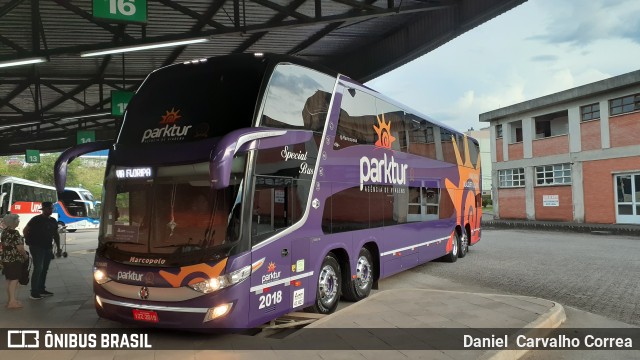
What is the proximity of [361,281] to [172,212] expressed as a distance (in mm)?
3885

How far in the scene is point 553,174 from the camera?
2933cm

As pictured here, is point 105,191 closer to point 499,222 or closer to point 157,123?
point 157,123

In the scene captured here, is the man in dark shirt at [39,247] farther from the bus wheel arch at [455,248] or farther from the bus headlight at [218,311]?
the bus wheel arch at [455,248]

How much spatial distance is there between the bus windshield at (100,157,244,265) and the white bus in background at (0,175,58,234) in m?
20.2

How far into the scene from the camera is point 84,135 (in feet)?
70.6

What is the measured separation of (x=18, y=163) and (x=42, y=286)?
7128cm

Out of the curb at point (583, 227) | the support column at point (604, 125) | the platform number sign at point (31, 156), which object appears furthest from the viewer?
the platform number sign at point (31, 156)

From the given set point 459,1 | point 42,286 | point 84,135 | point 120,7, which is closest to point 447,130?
point 459,1

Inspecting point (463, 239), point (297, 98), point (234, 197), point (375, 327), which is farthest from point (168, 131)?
point (463, 239)

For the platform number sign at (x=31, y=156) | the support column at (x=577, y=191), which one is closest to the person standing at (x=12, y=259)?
the platform number sign at (x=31, y=156)

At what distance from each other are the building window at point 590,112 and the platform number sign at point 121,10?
1026 inches

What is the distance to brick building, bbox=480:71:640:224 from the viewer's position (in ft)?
81.7

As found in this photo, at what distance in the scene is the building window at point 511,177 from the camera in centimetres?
3180

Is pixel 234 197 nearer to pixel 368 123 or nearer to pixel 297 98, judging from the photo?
pixel 297 98
